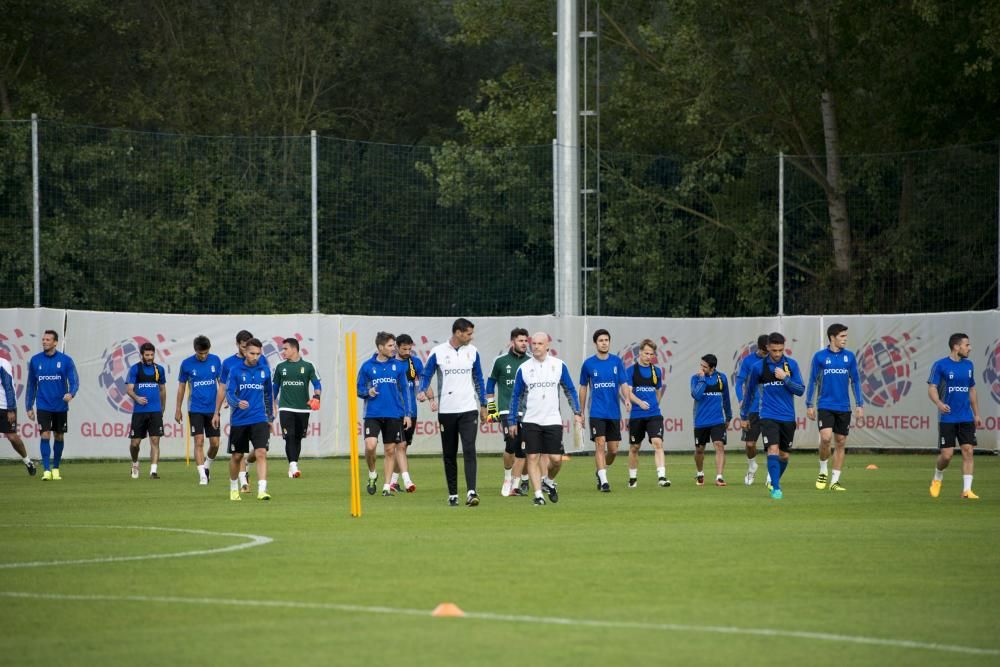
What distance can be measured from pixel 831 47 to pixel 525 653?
112 feet

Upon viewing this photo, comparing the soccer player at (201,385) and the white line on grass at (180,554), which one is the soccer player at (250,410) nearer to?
the soccer player at (201,385)

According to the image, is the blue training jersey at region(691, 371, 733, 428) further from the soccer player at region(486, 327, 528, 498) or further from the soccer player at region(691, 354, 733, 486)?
the soccer player at region(486, 327, 528, 498)

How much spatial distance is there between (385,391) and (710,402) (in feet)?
18.6

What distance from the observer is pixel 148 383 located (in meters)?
26.6

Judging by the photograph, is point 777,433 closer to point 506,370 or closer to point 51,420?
point 506,370

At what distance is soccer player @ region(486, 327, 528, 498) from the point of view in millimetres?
20922

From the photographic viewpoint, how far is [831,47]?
40.9 meters

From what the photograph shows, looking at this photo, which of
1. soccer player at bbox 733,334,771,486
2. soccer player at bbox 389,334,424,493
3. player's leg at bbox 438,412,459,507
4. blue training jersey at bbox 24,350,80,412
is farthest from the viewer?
blue training jersey at bbox 24,350,80,412

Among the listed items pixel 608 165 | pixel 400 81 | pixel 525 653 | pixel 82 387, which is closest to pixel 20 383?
pixel 82 387

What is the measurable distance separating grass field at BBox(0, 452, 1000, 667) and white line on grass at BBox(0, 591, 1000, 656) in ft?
0.07

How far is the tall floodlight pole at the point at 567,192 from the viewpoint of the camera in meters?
33.9

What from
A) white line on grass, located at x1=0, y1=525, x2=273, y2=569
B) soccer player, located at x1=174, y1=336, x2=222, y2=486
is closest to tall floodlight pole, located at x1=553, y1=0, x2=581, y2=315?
soccer player, located at x1=174, y1=336, x2=222, y2=486

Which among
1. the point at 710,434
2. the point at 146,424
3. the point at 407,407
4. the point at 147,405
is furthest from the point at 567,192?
the point at 407,407

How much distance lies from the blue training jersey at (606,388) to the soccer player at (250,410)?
4.83 m
